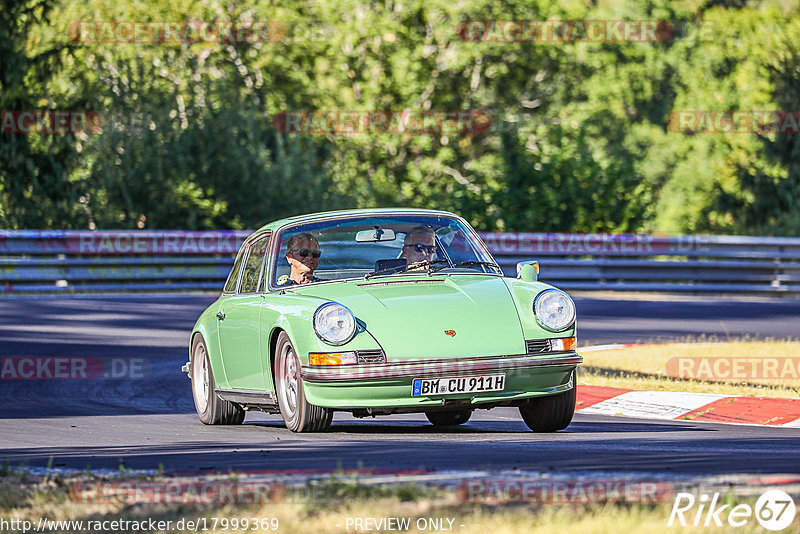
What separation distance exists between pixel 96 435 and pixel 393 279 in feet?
7.07

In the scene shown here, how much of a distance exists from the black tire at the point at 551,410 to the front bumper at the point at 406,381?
1.21ft

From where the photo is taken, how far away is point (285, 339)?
8.50 metres

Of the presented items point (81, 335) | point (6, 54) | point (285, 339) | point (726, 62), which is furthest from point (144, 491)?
point (726, 62)

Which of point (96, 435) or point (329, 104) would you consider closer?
point (96, 435)

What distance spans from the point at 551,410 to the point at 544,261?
Answer: 15.7m

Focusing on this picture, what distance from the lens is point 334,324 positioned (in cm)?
805

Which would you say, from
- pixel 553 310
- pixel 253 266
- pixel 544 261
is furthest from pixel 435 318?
pixel 544 261

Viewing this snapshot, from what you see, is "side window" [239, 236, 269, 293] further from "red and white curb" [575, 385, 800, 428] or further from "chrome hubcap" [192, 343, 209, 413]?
"red and white curb" [575, 385, 800, 428]

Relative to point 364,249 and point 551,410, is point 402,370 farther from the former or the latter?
point 364,249

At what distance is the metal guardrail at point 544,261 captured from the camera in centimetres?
2233

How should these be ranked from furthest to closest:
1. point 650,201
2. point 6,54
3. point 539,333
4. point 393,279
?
point 650,201
point 6,54
point 393,279
point 539,333

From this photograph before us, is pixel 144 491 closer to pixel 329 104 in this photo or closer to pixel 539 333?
pixel 539 333

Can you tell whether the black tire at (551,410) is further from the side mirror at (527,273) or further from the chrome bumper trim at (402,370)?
the side mirror at (527,273)

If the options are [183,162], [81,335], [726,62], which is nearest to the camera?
[81,335]
